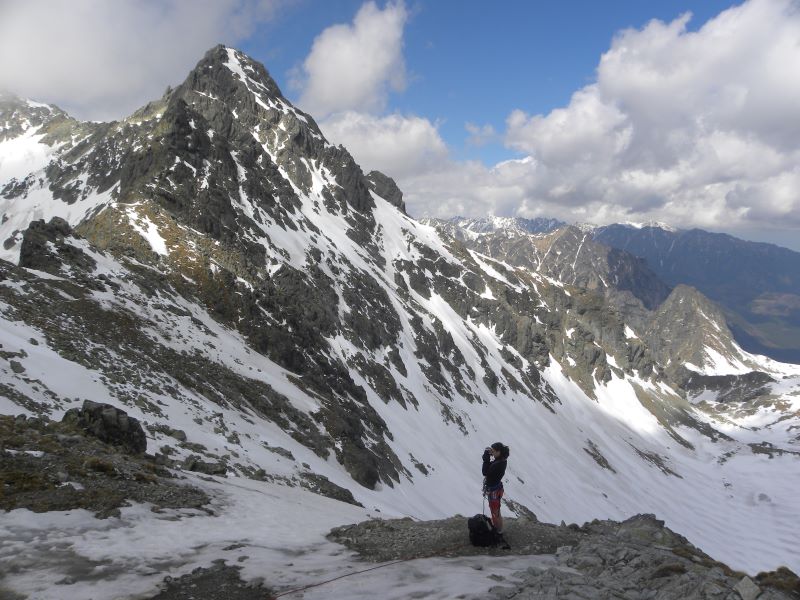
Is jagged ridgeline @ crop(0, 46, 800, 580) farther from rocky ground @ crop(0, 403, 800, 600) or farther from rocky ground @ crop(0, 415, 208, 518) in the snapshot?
rocky ground @ crop(0, 403, 800, 600)

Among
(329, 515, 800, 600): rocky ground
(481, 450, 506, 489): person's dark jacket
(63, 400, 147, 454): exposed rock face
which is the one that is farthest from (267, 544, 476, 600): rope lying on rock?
(63, 400, 147, 454): exposed rock face

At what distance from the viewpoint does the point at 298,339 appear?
5741 cm

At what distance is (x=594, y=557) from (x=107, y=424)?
15322mm

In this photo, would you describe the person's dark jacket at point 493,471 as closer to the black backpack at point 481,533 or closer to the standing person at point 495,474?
the standing person at point 495,474

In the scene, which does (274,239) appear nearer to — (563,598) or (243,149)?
(243,149)

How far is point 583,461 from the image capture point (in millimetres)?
117312

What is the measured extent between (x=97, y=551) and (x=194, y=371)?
22857 mm

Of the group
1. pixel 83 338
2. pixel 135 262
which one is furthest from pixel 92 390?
pixel 135 262

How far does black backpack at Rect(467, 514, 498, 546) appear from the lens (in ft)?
45.4

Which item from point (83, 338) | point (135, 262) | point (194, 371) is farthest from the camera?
point (135, 262)

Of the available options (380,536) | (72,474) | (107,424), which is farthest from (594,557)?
(107,424)

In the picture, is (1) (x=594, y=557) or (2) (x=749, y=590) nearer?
(2) (x=749, y=590)

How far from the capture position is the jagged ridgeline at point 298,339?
26.6 m

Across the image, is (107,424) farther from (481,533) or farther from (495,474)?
(495,474)
